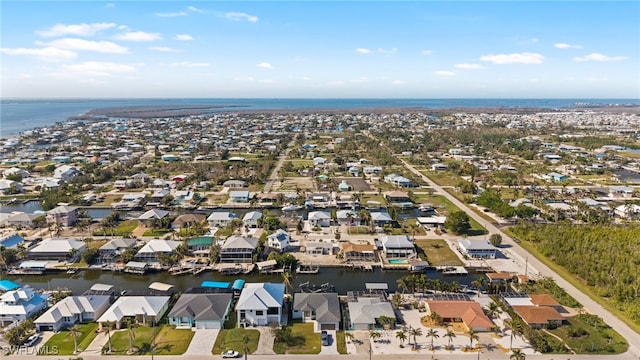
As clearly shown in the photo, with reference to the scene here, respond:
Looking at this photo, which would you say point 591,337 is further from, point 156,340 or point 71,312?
point 71,312

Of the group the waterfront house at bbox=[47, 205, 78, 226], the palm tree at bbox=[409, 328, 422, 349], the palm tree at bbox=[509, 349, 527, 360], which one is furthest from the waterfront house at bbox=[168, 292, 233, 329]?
the waterfront house at bbox=[47, 205, 78, 226]

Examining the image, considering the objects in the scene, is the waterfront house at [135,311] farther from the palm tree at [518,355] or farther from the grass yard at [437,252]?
the grass yard at [437,252]

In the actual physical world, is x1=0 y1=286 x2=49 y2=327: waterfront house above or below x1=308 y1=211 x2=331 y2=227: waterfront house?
below

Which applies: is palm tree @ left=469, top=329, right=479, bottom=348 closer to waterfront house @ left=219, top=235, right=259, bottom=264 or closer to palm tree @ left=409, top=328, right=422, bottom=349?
palm tree @ left=409, top=328, right=422, bottom=349

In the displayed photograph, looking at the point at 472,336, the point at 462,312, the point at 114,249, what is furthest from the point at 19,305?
the point at 462,312

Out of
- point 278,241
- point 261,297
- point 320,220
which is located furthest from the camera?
point 320,220

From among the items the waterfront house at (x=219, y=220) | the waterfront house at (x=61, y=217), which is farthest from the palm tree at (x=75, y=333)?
the waterfront house at (x=61, y=217)
